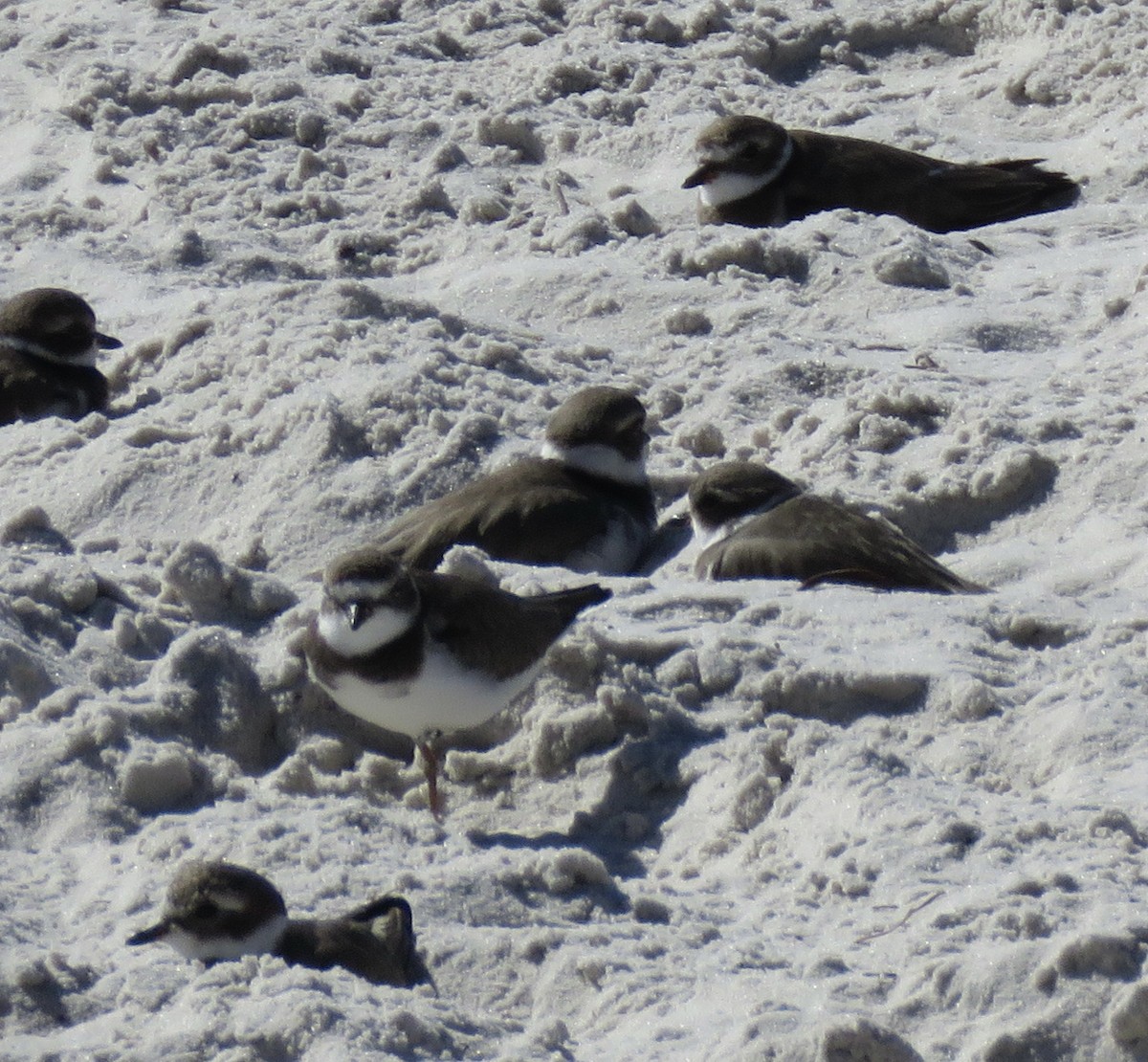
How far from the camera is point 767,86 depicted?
8.38m

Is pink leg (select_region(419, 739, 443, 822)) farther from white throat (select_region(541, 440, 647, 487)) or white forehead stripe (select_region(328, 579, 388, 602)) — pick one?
white throat (select_region(541, 440, 647, 487))

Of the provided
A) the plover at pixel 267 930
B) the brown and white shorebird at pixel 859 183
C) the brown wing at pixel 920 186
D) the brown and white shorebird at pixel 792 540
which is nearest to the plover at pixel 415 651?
the plover at pixel 267 930

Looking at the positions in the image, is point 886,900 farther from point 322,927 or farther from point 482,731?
point 482,731

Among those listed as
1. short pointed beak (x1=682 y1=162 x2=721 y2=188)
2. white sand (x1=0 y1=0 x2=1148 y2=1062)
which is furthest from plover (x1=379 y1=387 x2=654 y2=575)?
short pointed beak (x1=682 y1=162 x2=721 y2=188)

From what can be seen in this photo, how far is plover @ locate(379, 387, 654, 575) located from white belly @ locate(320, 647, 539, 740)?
2.98 feet

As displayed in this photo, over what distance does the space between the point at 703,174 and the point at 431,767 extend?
347cm

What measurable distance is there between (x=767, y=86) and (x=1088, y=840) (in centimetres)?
524

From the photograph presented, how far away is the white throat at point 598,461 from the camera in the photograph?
579 centimetres

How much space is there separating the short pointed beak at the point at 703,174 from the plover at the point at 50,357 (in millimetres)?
2132

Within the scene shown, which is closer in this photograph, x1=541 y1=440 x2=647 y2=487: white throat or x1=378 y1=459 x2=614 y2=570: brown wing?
x1=378 y1=459 x2=614 y2=570: brown wing

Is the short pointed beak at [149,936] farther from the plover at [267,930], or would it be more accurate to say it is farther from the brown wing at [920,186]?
the brown wing at [920,186]

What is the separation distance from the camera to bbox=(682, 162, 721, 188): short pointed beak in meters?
7.30

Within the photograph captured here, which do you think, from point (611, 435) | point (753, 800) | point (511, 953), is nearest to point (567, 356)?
point (611, 435)

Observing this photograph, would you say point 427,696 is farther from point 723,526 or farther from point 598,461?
point 598,461
